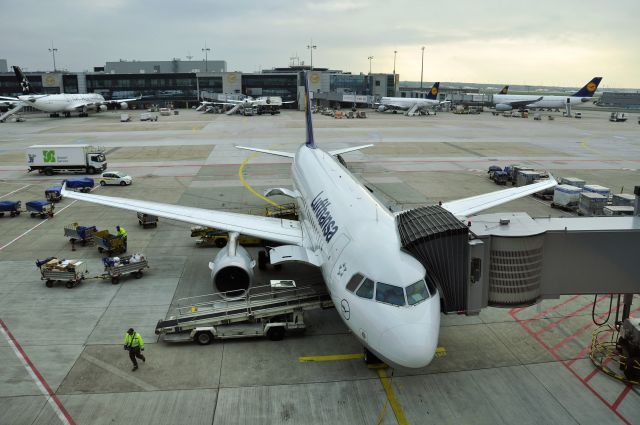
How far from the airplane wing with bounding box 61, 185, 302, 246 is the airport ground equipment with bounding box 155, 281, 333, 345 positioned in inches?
163

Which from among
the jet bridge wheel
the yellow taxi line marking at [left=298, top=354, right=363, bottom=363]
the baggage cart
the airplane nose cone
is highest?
the airplane nose cone

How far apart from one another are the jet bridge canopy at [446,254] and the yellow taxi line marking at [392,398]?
3186mm

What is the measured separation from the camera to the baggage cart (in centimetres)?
3503

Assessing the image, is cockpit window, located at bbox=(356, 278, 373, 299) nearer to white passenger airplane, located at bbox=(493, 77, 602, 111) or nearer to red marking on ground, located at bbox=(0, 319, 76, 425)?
red marking on ground, located at bbox=(0, 319, 76, 425)

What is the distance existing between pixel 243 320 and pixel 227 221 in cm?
746

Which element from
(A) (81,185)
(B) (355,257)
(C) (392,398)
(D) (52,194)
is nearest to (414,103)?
(A) (81,185)

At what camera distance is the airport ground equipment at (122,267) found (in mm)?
23609

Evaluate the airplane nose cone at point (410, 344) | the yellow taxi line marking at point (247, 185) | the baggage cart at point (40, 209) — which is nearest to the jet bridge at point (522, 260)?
the airplane nose cone at point (410, 344)

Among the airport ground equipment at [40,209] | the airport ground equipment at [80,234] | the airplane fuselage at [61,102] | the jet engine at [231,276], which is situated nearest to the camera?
the jet engine at [231,276]

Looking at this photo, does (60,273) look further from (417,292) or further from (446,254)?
(446,254)

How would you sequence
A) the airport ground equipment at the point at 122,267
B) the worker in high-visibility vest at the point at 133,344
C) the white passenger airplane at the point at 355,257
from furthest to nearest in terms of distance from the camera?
the airport ground equipment at the point at 122,267, the worker in high-visibility vest at the point at 133,344, the white passenger airplane at the point at 355,257

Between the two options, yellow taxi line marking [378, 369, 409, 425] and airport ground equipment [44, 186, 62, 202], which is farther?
airport ground equipment [44, 186, 62, 202]

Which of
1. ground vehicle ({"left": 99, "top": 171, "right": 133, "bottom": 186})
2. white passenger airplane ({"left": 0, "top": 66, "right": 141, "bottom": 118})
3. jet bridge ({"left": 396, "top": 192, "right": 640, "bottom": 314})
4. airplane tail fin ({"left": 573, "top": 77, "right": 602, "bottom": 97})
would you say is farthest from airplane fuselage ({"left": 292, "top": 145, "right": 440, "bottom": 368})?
airplane tail fin ({"left": 573, "top": 77, "right": 602, "bottom": 97})

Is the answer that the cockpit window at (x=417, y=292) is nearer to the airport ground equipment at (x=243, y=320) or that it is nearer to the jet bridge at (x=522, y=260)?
the jet bridge at (x=522, y=260)
